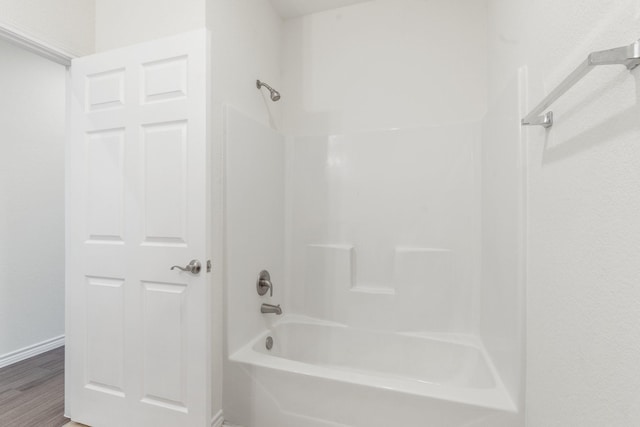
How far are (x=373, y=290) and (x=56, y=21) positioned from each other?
2.45 meters

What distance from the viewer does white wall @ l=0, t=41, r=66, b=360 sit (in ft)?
7.85

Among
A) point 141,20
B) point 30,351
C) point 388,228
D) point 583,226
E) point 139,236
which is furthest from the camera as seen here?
point 30,351

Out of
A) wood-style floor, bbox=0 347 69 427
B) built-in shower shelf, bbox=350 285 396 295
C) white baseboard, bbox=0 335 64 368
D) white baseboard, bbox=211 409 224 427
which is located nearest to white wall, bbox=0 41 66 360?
white baseboard, bbox=0 335 64 368

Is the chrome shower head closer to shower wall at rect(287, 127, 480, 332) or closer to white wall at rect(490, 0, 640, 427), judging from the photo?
shower wall at rect(287, 127, 480, 332)

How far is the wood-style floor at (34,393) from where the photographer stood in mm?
1692

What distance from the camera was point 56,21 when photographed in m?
1.58

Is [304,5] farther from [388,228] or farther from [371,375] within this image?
[371,375]

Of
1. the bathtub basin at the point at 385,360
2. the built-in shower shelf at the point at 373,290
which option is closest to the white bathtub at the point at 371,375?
the bathtub basin at the point at 385,360

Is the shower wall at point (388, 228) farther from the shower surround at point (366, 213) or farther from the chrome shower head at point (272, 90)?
the chrome shower head at point (272, 90)

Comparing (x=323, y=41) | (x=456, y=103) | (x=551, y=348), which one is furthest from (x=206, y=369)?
(x=323, y=41)

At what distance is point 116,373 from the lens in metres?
1.56

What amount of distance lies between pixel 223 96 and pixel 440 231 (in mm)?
1602

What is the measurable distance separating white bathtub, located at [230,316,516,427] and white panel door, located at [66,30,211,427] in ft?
1.28

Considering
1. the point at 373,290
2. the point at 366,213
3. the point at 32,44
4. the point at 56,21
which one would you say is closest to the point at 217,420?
the point at 373,290
